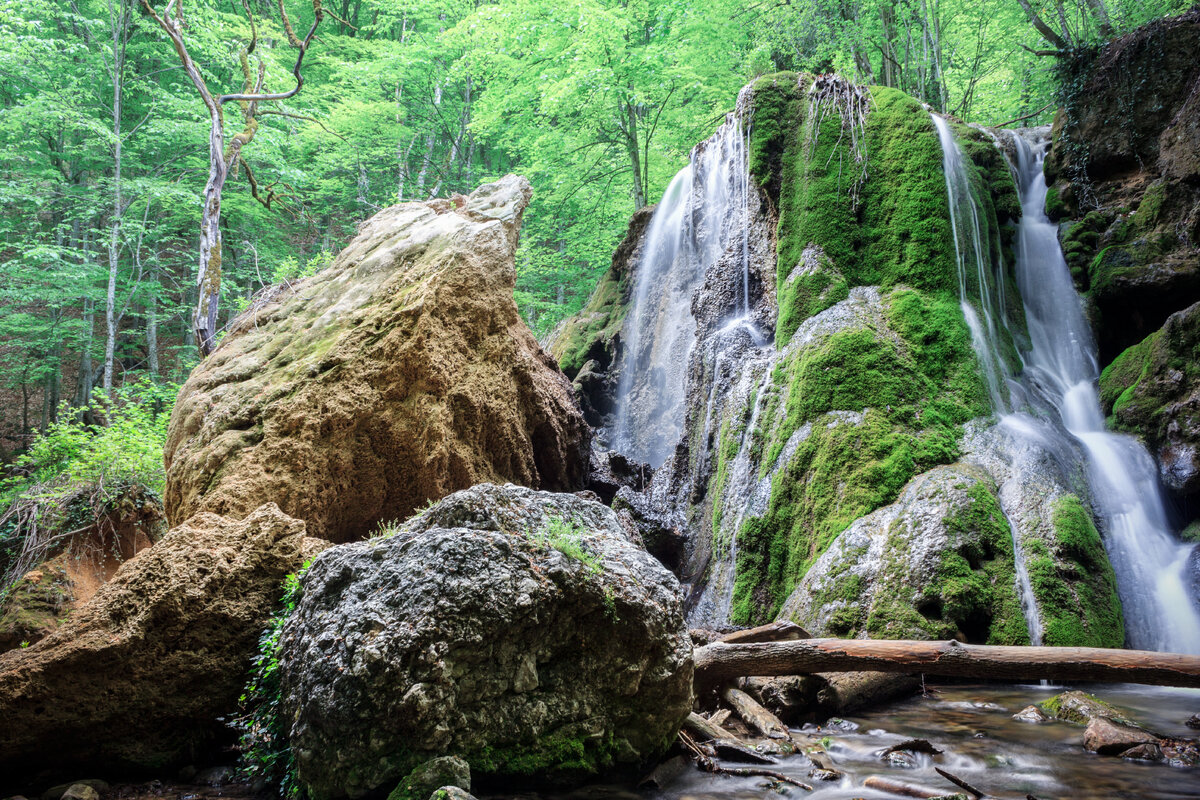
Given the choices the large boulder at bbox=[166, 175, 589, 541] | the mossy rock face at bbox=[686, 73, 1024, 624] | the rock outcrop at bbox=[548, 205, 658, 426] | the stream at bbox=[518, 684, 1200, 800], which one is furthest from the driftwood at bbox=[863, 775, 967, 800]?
the rock outcrop at bbox=[548, 205, 658, 426]

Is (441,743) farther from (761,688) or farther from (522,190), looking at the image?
(522,190)

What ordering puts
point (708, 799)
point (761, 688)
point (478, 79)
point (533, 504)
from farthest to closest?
1. point (478, 79)
2. point (761, 688)
3. point (533, 504)
4. point (708, 799)

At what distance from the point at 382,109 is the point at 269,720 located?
17.6m

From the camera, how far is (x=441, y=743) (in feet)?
9.45

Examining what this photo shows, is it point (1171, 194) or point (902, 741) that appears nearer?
point (902, 741)

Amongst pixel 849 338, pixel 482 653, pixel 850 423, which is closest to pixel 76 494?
pixel 482 653

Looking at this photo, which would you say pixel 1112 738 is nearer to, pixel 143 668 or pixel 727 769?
pixel 727 769

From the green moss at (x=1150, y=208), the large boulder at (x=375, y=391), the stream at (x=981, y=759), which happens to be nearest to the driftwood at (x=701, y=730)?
the stream at (x=981, y=759)

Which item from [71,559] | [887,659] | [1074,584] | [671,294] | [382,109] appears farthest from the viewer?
[382,109]

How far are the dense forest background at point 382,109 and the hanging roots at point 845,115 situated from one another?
460 centimetres

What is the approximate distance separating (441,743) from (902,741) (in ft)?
9.37

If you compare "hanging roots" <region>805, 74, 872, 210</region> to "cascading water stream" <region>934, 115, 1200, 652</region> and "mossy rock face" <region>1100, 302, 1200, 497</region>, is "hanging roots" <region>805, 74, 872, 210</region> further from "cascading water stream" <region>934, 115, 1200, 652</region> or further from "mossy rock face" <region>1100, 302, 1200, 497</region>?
"mossy rock face" <region>1100, 302, 1200, 497</region>

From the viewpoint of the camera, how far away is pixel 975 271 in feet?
28.2

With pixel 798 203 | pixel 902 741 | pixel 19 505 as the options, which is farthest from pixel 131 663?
pixel 798 203
